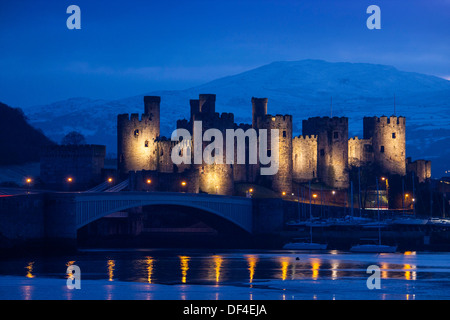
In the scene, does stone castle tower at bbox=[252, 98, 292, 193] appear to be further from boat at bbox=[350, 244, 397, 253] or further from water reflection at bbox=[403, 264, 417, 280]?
water reflection at bbox=[403, 264, 417, 280]

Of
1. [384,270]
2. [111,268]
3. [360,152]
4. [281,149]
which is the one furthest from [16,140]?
[384,270]

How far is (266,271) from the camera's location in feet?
214

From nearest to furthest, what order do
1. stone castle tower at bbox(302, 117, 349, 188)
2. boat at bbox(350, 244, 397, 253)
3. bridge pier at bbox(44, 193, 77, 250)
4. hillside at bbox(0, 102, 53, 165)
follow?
bridge pier at bbox(44, 193, 77, 250)
boat at bbox(350, 244, 397, 253)
stone castle tower at bbox(302, 117, 349, 188)
hillside at bbox(0, 102, 53, 165)

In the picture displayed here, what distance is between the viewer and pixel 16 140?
6117 inches

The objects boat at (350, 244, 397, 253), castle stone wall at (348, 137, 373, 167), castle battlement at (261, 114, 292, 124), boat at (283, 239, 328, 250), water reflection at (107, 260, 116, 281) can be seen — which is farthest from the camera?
castle stone wall at (348, 137, 373, 167)

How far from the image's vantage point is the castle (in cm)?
10719

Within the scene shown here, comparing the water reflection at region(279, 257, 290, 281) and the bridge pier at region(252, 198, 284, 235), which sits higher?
the bridge pier at region(252, 198, 284, 235)

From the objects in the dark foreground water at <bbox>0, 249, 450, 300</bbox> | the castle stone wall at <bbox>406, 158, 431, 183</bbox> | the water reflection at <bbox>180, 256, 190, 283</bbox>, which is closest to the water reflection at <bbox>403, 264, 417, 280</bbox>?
the dark foreground water at <bbox>0, 249, 450, 300</bbox>

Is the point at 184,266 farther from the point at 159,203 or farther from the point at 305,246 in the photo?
the point at 305,246

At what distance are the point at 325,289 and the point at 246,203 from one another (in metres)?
43.2

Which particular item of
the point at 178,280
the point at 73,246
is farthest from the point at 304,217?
the point at 178,280

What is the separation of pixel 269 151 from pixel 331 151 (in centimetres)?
919

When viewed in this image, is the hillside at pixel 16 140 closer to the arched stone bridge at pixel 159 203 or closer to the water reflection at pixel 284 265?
the arched stone bridge at pixel 159 203
